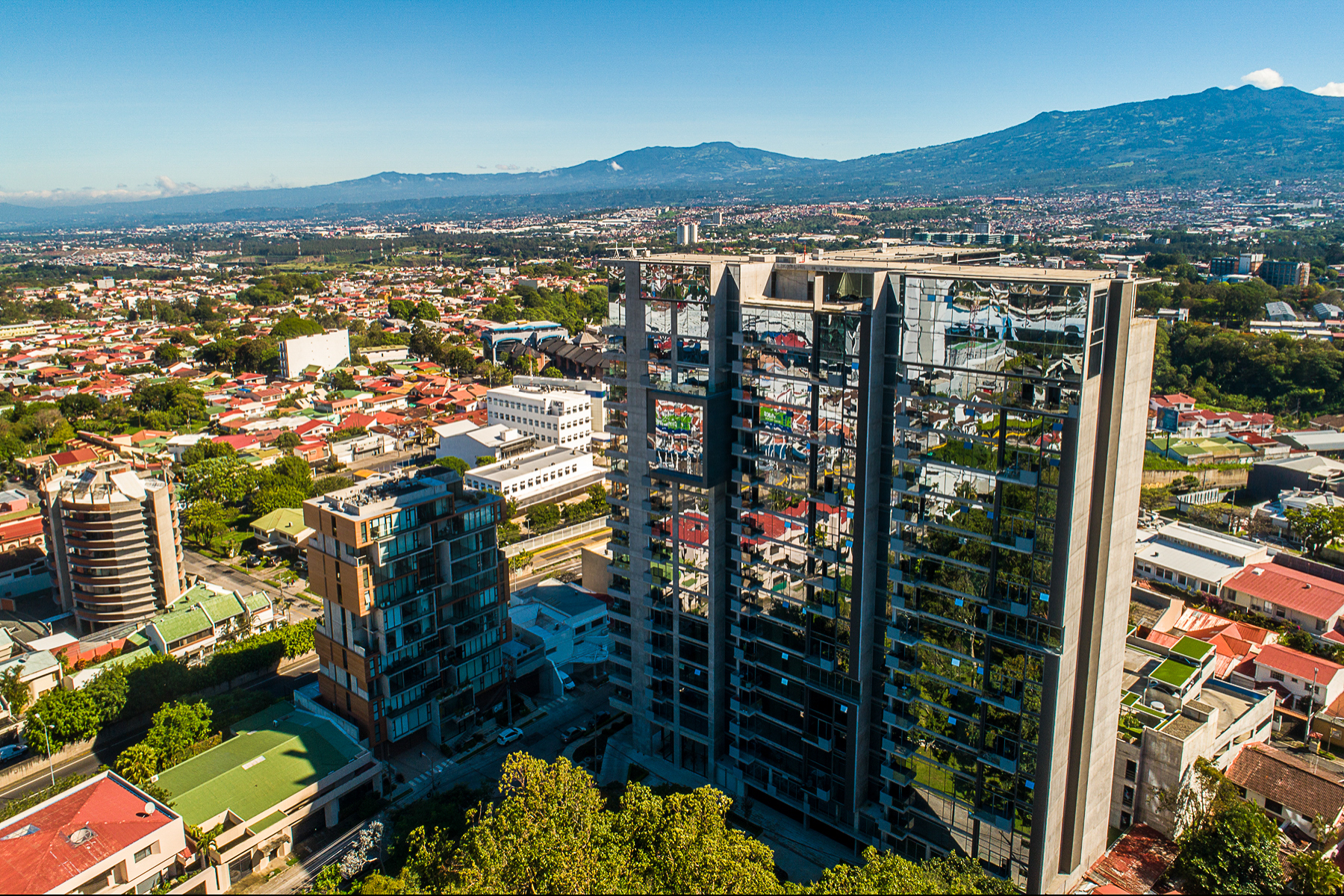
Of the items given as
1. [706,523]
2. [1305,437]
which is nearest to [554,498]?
[706,523]

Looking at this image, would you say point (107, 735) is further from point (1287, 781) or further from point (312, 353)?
point (312, 353)

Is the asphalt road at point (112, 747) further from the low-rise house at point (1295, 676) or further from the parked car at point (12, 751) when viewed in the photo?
the low-rise house at point (1295, 676)

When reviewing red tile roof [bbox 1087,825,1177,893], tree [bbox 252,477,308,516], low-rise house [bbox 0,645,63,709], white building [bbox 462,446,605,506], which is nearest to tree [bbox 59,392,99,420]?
tree [bbox 252,477,308,516]

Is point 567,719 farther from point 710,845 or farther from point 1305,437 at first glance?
point 1305,437

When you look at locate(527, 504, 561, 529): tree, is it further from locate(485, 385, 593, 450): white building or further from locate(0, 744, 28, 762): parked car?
locate(0, 744, 28, 762): parked car

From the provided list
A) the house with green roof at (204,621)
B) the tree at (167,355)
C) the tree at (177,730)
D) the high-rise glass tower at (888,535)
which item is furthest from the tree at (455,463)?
the tree at (167,355)

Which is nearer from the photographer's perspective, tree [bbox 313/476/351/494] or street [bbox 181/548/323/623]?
street [bbox 181/548/323/623]
